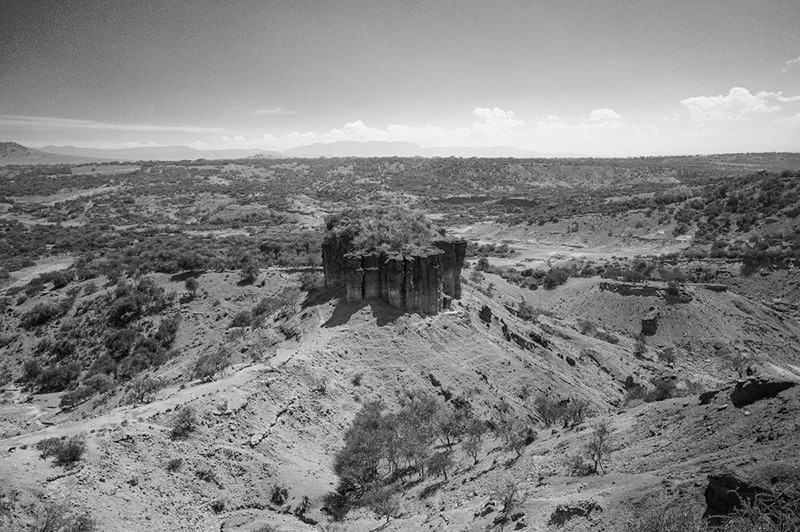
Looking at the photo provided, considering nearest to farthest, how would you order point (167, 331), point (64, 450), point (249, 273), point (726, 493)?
1. point (726, 493)
2. point (64, 450)
3. point (167, 331)
4. point (249, 273)

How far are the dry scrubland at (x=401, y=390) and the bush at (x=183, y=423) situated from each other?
6 cm

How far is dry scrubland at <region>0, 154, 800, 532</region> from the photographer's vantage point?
11.9m

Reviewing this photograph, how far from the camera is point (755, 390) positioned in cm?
1244

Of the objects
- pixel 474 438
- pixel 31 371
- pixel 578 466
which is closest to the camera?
pixel 578 466

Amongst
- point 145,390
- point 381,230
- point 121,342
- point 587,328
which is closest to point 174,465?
point 145,390

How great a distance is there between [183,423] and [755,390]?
1878 cm

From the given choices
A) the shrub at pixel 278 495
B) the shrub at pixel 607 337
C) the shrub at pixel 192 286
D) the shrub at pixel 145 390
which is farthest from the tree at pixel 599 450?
the shrub at pixel 192 286

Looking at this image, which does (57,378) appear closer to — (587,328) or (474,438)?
(474,438)

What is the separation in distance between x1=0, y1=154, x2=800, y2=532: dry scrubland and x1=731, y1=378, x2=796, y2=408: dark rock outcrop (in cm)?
5

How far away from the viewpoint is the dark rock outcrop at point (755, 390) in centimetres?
1208

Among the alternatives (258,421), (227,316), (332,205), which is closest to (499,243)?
(332,205)

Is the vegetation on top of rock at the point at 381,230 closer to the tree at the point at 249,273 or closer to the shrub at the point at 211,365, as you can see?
the shrub at the point at 211,365

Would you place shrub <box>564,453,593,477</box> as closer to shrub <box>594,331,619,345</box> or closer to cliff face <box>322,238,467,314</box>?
cliff face <box>322,238,467,314</box>

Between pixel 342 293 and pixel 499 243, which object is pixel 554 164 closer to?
pixel 499 243
